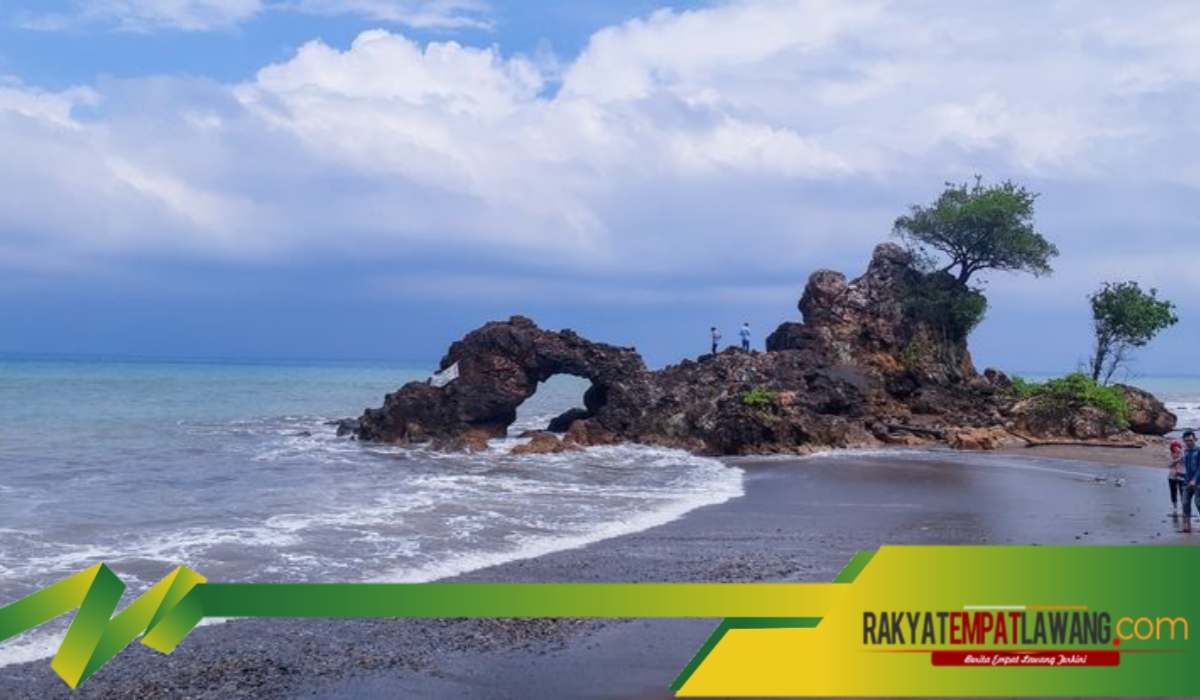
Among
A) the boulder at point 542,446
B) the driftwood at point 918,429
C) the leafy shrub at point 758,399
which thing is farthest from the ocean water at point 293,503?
the driftwood at point 918,429

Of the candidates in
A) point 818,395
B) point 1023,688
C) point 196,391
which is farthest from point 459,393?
point 196,391

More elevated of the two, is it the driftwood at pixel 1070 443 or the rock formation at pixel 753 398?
the rock formation at pixel 753 398

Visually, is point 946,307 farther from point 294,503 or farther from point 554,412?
point 294,503

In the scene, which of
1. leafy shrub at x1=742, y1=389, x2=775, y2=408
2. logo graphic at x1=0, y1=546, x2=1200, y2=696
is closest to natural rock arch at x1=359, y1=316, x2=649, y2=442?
leafy shrub at x1=742, y1=389, x2=775, y2=408

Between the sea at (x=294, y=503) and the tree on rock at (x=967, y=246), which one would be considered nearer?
the sea at (x=294, y=503)

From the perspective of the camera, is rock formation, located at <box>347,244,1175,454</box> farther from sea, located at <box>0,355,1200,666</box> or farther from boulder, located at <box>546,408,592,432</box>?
sea, located at <box>0,355,1200,666</box>

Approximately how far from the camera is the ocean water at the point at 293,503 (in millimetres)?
13039

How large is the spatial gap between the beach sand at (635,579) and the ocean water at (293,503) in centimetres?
117

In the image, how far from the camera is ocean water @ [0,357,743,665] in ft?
42.8

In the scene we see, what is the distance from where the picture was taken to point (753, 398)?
1256 inches

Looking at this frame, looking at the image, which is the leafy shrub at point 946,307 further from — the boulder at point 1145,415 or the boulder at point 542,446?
the boulder at point 542,446

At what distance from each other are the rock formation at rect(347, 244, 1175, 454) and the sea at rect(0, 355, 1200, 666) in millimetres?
1584

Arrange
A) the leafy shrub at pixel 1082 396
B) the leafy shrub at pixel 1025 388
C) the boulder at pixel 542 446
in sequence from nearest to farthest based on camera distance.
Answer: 1. the boulder at pixel 542 446
2. the leafy shrub at pixel 1082 396
3. the leafy shrub at pixel 1025 388

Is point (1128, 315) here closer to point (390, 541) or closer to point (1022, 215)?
point (1022, 215)
